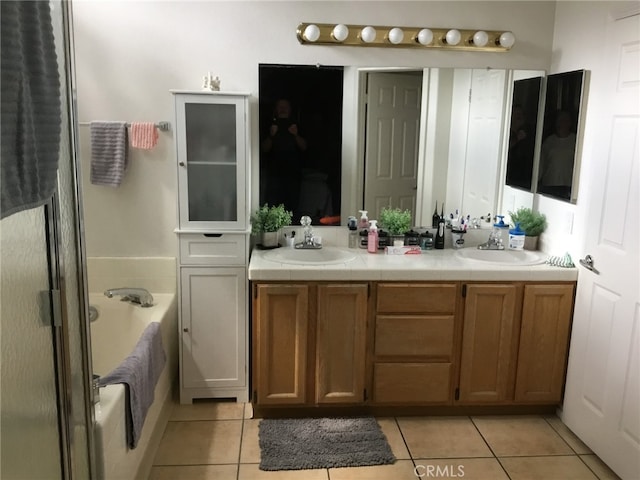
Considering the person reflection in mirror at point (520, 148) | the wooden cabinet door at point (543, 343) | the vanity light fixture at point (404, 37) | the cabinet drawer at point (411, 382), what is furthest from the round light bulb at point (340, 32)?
the cabinet drawer at point (411, 382)

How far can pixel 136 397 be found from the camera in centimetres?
237

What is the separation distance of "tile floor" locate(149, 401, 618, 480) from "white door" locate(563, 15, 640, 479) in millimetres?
188

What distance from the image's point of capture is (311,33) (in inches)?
122

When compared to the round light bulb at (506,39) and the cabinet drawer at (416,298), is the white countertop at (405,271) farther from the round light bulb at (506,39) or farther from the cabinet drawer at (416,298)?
the round light bulb at (506,39)

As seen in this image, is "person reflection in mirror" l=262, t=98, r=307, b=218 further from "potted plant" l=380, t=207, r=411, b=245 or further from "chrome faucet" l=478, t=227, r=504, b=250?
"chrome faucet" l=478, t=227, r=504, b=250

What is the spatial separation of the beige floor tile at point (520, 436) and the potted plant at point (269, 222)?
1514mm

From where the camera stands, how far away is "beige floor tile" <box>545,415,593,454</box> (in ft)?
9.62

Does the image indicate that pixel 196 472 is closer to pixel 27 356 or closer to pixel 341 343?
pixel 341 343

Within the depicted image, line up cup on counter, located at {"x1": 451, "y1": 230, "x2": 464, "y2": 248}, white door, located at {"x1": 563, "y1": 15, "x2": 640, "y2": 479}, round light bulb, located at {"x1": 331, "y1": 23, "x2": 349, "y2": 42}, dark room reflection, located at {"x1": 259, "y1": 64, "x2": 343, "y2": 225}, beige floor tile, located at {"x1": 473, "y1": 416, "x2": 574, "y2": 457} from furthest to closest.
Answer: cup on counter, located at {"x1": 451, "y1": 230, "x2": 464, "y2": 248}, dark room reflection, located at {"x1": 259, "y1": 64, "x2": 343, "y2": 225}, round light bulb, located at {"x1": 331, "y1": 23, "x2": 349, "y2": 42}, beige floor tile, located at {"x1": 473, "y1": 416, "x2": 574, "y2": 457}, white door, located at {"x1": 563, "y1": 15, "x2": 640, "y2": 479}

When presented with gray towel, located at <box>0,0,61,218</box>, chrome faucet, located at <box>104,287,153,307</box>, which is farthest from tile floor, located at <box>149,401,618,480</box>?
gray towel, located at <box>0,0,61,218</box>

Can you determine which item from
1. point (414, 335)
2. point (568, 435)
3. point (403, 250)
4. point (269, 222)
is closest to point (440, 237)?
point (403, 250)

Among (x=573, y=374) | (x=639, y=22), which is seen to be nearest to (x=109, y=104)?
→ (x=639, y=22)

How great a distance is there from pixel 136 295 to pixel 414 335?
151 centimetres

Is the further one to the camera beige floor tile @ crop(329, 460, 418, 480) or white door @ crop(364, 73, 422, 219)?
white door @ crop(364, 73, 422, 219)
